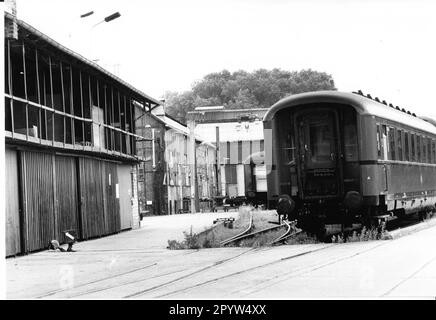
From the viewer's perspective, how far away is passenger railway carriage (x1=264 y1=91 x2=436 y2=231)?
51.2ft

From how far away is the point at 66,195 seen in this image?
1936 cm

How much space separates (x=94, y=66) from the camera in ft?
68.3

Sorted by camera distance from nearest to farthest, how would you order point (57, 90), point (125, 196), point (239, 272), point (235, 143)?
point (239, 272) → point (57, 90) → point (125, 196) → point (235, 143)

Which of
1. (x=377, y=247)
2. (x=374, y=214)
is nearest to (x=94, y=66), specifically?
(x=374, y=214)

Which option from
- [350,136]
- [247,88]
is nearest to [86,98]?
[350,136]

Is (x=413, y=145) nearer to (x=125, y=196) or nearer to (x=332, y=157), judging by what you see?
(x=332, y=157)

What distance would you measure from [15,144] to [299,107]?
6.33 m

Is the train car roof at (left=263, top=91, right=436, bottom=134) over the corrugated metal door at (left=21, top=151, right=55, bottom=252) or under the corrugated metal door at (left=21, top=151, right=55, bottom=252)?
over

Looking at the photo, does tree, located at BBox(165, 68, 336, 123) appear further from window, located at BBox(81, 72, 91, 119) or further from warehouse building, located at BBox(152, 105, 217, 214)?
window, located at BBox(81, 72, 91, 119)

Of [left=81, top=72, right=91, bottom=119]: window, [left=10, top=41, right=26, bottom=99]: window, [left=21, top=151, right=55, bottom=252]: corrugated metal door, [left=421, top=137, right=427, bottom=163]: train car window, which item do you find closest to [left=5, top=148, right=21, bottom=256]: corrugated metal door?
[left=21, top=151, right=55, bottom=252]: corrugated metal door

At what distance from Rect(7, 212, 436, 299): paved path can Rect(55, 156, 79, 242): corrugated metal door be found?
254 cm

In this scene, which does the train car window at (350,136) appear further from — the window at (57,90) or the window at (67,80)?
the window at (57,90)

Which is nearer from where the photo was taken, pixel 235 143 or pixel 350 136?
pixel 350 136

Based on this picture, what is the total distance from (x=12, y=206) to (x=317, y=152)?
22.2 ft
